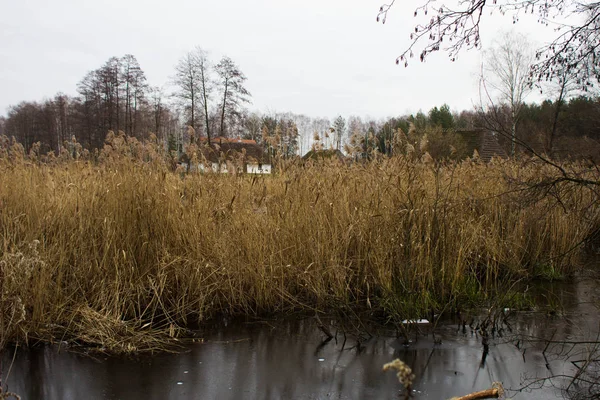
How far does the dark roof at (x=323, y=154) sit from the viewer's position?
23.5ft

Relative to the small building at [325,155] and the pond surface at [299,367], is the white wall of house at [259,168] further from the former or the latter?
the pond surface at [299,367]

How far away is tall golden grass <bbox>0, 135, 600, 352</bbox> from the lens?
4293 mm

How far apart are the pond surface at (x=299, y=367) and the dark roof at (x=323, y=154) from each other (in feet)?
10.7

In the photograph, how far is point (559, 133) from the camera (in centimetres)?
421

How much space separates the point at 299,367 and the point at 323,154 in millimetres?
4251

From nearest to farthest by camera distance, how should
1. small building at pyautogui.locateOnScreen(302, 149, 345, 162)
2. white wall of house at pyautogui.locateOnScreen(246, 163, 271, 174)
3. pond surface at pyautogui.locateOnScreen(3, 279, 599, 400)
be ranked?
pond surface at pyautogui.locateOnScreen(3, 279, 599, 400), white wall of house at pyautogui.locateOnScreen(246, 163, 271, 174), small building at pyautogui.locateOnScreen(302, 149, 345, 162)

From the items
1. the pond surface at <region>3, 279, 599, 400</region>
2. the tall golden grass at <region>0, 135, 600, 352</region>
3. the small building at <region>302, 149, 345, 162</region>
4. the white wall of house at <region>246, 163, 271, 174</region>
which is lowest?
the pond surface at <region>3, 279, 599, 400</region>

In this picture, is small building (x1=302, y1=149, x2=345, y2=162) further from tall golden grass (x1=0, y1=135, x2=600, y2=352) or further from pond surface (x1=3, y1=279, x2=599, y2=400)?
pond surface (x1=3, y1=279, x2=599, y2=400)

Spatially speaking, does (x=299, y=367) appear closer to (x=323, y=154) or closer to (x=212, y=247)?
(x=212, y=247)

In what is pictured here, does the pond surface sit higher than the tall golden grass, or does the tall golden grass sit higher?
the tall golden grass

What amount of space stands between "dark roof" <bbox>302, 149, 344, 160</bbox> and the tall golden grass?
1.48 m

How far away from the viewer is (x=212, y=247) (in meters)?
4.92

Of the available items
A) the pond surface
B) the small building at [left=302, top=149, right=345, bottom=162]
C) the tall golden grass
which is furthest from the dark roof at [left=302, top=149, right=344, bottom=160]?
the pond surface

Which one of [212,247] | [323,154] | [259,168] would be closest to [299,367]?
[212,247]
